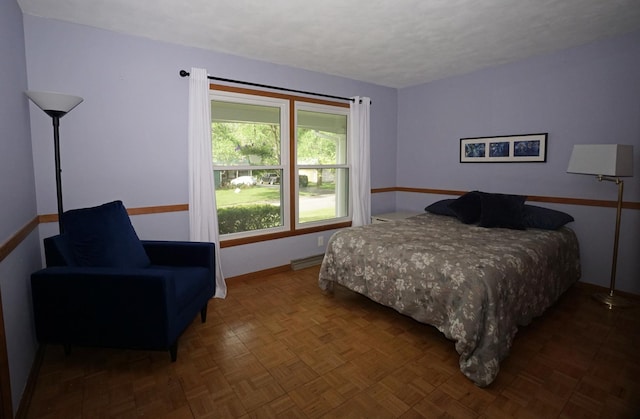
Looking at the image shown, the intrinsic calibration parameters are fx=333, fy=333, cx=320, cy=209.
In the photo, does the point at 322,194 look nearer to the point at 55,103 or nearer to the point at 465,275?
the point at 465,275

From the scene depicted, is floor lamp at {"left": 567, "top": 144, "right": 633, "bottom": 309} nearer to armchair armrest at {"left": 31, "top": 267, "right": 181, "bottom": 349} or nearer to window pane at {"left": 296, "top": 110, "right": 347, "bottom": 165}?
window pane at {"left": 296, "top": 110, "right": 347, "bottom": 165}

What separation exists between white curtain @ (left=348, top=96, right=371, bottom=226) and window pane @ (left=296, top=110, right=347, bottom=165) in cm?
15

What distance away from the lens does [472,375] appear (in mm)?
1996

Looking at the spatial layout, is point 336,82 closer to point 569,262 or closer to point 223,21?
point 223,21

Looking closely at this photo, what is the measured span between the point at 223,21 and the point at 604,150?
3.35 m

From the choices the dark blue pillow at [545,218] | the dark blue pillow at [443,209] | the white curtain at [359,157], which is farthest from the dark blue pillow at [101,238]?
the dark blue pillow at [545,218]

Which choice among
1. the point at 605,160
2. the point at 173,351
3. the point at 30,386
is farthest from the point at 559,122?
the point at 30,386

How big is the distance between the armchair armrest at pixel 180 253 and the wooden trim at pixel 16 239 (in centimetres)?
72

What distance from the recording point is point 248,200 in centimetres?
382

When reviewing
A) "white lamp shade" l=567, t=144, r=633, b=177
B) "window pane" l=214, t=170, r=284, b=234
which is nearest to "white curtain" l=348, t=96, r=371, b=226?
"window pane" l=214, t=170, r=284, b=234

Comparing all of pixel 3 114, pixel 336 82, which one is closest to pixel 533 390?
pixel 3 114

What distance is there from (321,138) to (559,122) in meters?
2.65

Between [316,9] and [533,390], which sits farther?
[316,9]

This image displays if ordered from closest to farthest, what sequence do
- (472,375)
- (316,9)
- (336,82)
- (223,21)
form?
(472,375), (316,9), (223,21), (336,82)
